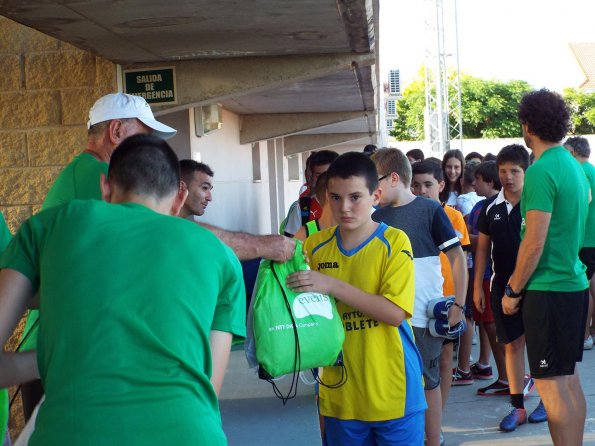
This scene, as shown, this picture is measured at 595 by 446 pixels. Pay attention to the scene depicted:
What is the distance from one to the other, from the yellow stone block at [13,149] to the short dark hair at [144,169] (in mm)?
3978

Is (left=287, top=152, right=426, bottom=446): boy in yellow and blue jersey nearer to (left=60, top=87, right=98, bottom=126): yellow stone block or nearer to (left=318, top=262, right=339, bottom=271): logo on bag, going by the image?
(left=318, top=262, right=339, bottom=271): logo on bag

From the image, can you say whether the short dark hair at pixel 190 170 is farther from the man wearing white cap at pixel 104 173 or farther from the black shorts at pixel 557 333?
the black shorts at pixel 557 333

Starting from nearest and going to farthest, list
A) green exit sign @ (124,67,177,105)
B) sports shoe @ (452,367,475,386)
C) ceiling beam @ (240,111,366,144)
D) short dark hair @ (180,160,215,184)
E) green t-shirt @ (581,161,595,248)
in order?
short dark hair @ (180,160,215,184) → green exit sign @ (124,67,177,105) → green t-shirt @ (581,161,595,248) → sports shoe @ (452,367,475,386) → ceiling beam @ (240,111,366,144)

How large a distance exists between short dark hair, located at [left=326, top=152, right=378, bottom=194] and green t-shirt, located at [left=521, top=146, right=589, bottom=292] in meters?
1.18

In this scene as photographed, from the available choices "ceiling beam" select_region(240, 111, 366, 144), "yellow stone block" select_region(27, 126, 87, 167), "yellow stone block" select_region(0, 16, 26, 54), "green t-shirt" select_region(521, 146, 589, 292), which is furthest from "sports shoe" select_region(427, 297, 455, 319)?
"ceiling beam" select_region(240, 111, 366, 144)

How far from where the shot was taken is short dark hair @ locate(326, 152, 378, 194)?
12.4ft

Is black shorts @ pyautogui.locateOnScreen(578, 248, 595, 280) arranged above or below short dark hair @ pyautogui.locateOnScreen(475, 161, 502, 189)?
below

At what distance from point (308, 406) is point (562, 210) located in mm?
3165

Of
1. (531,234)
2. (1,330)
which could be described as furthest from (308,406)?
(1,330)

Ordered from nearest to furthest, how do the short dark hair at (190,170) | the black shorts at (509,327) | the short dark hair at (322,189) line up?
the short dark hair at (322,189)
the short dark hair at (190,170)
the black shorts at (509,327)

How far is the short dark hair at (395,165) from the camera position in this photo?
Answer: 16.2ft

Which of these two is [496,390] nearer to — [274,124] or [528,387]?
[528,387]

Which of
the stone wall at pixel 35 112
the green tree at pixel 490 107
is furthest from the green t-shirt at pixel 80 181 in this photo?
the green tree at pixel 490 107

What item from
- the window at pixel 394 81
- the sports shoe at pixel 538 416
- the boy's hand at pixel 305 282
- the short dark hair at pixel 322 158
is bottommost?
the sports shoe at pixel 538 416
